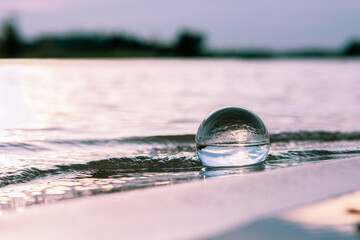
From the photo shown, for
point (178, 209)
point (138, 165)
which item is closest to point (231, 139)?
point (138, 165)

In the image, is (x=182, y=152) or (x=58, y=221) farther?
(x=182, y=152)

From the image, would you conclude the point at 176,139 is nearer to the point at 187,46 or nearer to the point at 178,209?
the point at 178,209

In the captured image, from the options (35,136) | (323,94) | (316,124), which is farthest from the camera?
(323,94)

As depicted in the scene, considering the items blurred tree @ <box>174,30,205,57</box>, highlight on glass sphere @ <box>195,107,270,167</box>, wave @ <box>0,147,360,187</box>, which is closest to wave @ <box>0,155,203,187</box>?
wave @ <box>0,147,360,187</box>

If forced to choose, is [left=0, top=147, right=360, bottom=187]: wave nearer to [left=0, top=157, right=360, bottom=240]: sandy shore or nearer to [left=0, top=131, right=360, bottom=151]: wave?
[left=0, top=131, right=360, bottom=151]: wave

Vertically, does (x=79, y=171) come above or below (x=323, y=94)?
below

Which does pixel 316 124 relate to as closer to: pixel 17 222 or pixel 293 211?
pixel 293 211

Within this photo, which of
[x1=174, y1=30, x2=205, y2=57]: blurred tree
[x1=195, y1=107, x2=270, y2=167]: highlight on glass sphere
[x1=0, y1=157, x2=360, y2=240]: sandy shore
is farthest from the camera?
[x1=174, y1=30, x2=205, y2=57]: blurred tree

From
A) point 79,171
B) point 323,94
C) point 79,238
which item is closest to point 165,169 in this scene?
point 79,171
